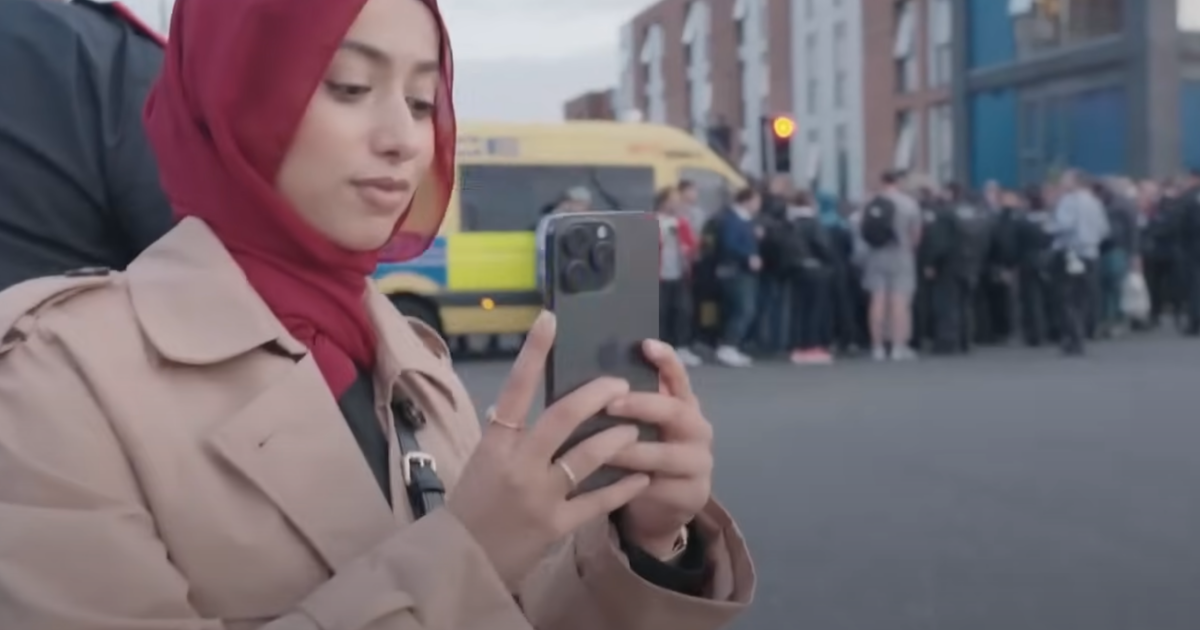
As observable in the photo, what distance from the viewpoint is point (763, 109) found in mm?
47000

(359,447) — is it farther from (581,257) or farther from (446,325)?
(446,325)

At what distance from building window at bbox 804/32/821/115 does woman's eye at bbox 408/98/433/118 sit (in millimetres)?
41744

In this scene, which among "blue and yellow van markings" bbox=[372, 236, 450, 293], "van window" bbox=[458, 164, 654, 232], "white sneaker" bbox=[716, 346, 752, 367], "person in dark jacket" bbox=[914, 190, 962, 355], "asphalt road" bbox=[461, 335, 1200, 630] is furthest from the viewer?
"van window" bbox=[458, 164, 654, 232]

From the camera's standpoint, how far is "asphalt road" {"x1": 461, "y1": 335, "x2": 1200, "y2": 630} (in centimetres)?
594

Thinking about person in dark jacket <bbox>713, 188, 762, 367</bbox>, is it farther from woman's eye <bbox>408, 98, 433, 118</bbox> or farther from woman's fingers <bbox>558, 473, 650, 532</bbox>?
woman's fingers <bbox>558, 473, 650, 532</bbox>

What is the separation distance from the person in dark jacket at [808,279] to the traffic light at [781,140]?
5.30 ft

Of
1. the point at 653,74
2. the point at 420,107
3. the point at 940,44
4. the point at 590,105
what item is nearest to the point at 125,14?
the point at 420,107

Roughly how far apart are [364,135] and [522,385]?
341 mm

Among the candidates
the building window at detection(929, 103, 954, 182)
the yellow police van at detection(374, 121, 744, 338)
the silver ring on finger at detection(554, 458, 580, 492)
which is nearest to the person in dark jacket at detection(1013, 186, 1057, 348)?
the yellow police van at detection(374, 121, 744, 338)

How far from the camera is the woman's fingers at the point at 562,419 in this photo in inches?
56.1

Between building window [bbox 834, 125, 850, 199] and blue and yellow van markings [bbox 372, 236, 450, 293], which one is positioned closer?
blue and yellow van markings [bbox 372, 236, 450, 293]

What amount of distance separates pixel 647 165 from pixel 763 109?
100.0 feet

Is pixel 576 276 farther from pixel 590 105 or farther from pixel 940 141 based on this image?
pixel 590 105

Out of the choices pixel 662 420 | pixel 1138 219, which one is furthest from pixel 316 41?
pixel 1138 219
